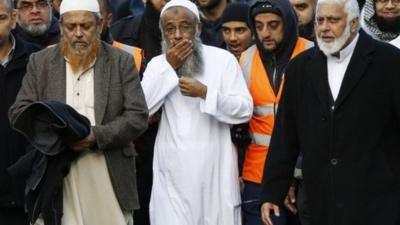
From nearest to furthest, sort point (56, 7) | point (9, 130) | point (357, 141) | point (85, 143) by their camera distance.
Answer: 1. point (357, 141)
2. point (85, 143)
3. point (9, 130)
4. point (56, 7)

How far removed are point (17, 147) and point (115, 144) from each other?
94cm

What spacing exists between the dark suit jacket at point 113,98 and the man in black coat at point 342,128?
3.27 feet

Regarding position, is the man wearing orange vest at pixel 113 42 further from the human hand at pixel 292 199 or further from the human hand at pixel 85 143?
the human hand at pixel 292 199

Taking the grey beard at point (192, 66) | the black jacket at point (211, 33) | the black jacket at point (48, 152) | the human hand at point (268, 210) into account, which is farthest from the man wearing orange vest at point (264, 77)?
the black jacket at point (48, 152)

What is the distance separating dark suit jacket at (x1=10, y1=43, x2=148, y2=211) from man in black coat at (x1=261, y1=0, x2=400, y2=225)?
3.27ft

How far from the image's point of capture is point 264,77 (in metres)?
9.23

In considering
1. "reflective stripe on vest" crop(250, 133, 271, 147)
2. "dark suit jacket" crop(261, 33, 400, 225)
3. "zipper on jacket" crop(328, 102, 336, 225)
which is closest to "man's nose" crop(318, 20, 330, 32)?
"dark suit jacket" crop(261, 33, 400, 225)

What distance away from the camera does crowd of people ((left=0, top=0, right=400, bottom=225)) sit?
306 inches

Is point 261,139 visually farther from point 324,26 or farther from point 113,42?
point 113,42

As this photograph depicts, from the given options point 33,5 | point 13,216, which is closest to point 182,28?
point 33,5

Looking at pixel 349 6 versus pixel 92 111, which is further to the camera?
pixel 92 111

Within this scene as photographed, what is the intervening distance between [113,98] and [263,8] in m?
1.54

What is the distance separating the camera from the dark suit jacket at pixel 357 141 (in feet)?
25.3

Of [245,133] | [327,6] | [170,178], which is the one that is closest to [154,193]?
[170,178]
